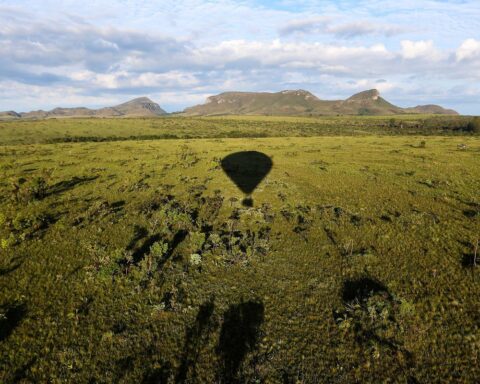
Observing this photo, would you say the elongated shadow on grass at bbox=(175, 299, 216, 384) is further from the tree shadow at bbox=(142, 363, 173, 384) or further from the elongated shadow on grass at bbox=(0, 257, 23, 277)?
the elongated shadow on grass at bbox=(0, 257, 23, 277)

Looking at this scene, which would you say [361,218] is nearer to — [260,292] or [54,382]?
[260,292]

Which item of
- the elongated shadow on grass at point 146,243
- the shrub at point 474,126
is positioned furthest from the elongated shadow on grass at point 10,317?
the shrub at point 474,126

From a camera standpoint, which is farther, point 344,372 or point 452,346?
point 452,346

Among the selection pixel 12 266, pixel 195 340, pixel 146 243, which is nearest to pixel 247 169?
pixel 146 243

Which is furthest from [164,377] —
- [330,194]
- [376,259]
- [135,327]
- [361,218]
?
[330,194]

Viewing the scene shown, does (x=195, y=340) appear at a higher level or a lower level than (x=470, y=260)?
lower

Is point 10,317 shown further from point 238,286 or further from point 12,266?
point 238,286
